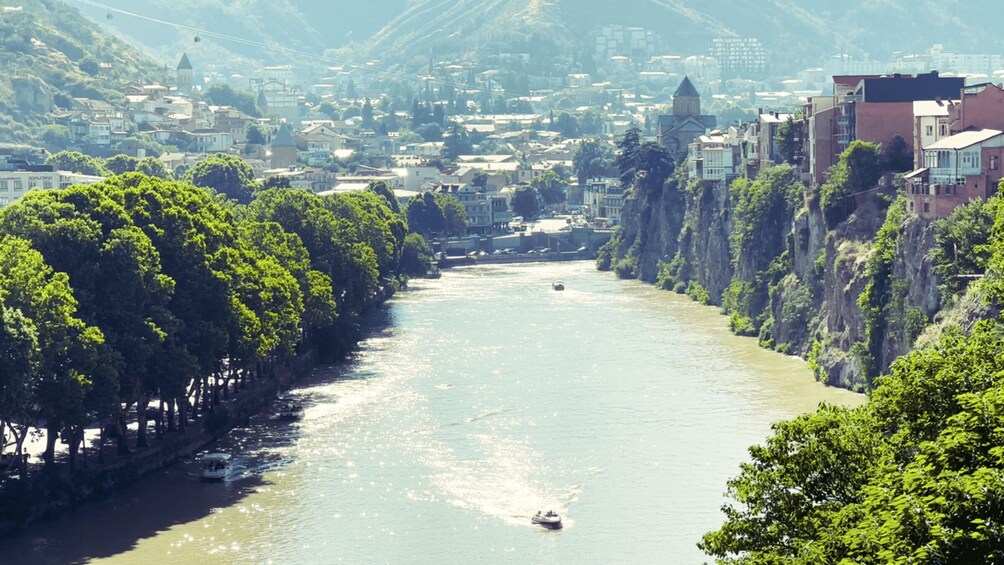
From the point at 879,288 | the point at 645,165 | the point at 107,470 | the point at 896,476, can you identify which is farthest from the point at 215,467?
the point at 645,165

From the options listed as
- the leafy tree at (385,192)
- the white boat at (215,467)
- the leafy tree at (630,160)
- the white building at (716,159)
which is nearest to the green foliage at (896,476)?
the white boat at (215,467)

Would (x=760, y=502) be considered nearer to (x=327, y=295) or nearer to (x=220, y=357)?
(x=220, y=357)

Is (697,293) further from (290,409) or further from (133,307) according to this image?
(133,307)

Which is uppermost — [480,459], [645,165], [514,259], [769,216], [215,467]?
[645,165]

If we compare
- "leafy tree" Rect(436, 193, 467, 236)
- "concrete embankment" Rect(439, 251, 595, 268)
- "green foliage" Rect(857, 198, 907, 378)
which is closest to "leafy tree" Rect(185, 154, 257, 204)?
"leafy tree" Rect(436, 193, 467, 236)

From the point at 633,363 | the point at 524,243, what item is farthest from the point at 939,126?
the point at 524,243

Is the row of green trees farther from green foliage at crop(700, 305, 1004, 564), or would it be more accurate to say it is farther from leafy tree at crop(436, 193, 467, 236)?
leafy tree at crop(436, 193, 467, 236)
